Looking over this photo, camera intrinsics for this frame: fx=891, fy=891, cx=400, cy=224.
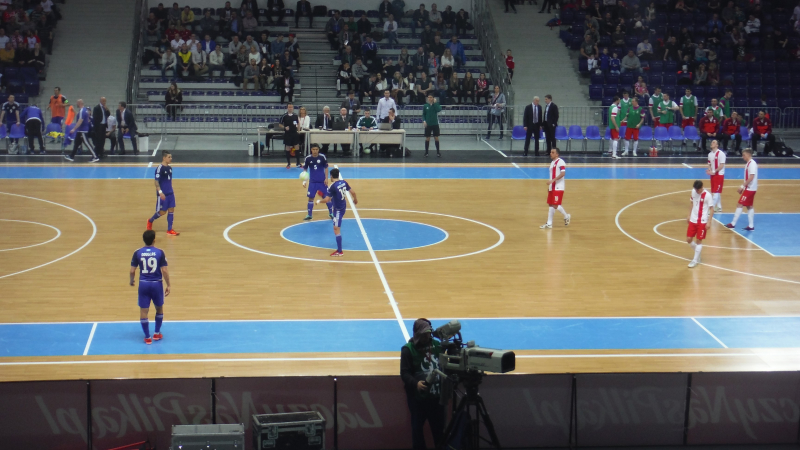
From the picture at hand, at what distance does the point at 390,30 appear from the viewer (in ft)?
123

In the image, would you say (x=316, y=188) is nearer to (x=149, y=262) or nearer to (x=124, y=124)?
(x=149, y=262)

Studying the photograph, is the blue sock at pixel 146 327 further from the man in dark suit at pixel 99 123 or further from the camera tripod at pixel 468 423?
the man in dark suit at pixel 99 123

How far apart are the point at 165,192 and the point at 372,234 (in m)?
4.46

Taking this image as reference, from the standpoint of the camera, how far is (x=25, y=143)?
29344 mm

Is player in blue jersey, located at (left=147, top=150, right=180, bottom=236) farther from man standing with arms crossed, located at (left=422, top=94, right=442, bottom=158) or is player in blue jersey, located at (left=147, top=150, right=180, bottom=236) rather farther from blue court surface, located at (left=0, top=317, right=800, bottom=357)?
man standing with arms crossed, located at (left=422, top=94, right=442, bottom=158)

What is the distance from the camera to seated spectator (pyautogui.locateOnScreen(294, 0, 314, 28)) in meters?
37.5

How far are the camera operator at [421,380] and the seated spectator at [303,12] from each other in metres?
30.5

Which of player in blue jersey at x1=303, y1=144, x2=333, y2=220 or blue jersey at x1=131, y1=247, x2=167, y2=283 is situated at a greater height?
player in blue jersey at x1=303, y1=144, x2=333, y2=220

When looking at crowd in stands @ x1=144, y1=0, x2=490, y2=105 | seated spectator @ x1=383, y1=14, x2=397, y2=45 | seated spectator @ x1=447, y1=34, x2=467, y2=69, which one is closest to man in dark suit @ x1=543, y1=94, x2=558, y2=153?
crowd in stands @ x1=144, y1=0, x2=490, y2=105

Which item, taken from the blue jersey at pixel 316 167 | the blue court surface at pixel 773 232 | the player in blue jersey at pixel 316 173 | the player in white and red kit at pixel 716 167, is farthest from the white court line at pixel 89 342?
the player in white and red kit at pixel 716 167

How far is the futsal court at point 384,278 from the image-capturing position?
12.4 metres

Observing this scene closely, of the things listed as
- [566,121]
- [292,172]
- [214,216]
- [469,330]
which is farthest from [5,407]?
[566,121]

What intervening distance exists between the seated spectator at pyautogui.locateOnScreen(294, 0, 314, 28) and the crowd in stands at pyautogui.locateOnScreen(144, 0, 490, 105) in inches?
1.7

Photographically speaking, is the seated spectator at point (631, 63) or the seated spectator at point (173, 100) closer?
the seated spectator at point (173, 100)
